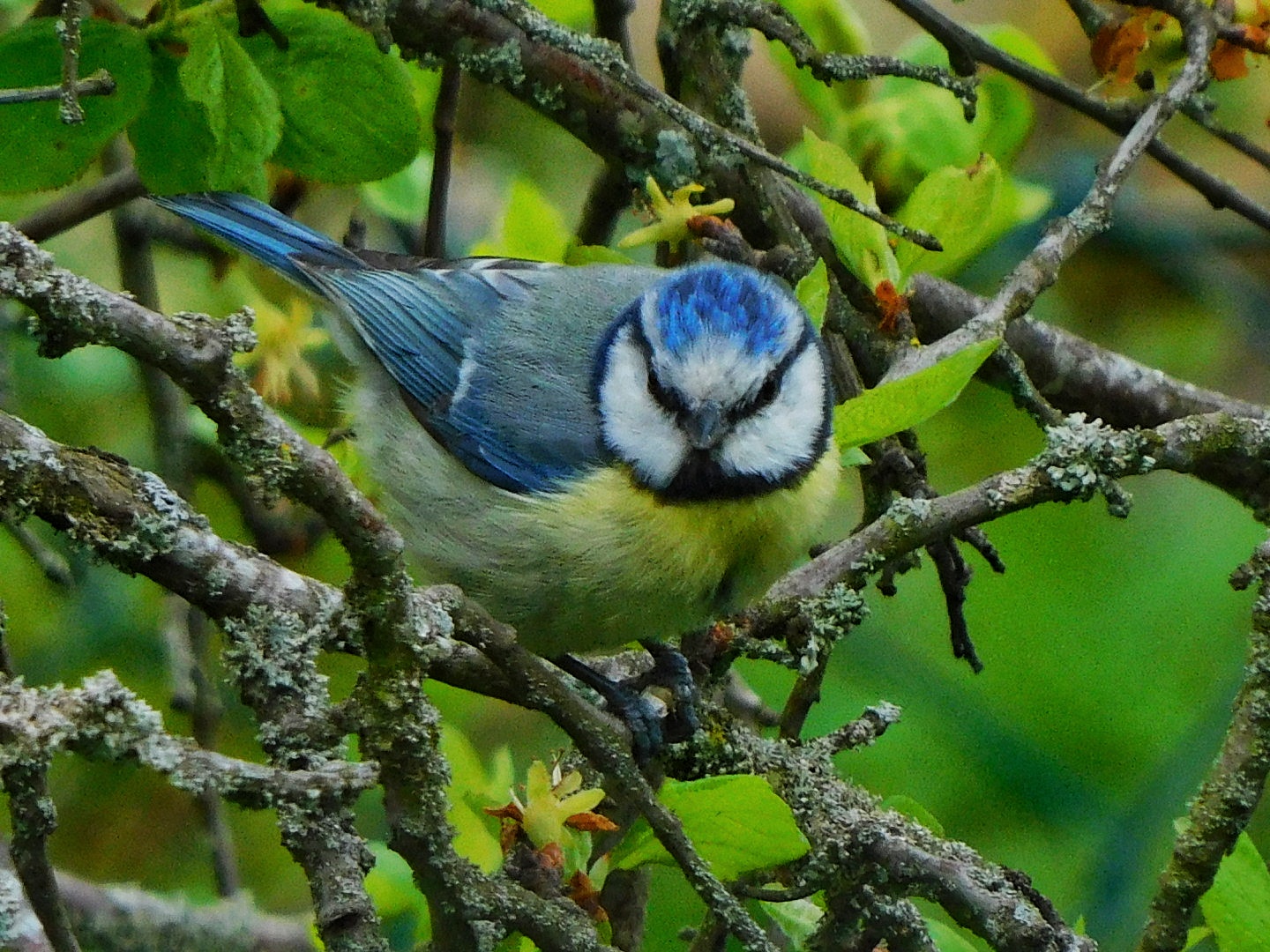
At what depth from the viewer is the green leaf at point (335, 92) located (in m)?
1.79

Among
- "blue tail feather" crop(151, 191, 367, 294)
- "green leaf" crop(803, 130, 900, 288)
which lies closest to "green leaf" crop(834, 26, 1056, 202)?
"green leaf" crop(803, 130, 900, 288)

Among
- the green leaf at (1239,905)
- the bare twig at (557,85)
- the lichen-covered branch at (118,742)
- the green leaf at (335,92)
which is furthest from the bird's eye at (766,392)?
the lichen-covered branch at (118,742)

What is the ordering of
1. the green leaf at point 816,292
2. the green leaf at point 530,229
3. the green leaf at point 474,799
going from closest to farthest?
the green leaf at point 474,799
the green leaf at point 816,292
the green leaf at point 530,229

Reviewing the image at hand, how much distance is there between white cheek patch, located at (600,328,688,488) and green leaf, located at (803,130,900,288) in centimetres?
34

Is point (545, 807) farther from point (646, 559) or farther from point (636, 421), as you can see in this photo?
point (636, 421)

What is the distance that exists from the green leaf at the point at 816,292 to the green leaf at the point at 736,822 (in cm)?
70

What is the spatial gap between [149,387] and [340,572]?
2.03ft

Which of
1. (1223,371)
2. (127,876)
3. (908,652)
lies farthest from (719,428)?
(1223,371)

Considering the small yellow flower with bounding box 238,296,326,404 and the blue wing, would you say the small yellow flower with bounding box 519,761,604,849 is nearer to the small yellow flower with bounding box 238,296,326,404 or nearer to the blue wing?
the blue wing

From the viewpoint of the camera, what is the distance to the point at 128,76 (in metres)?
1.73

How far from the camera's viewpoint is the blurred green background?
116 inches

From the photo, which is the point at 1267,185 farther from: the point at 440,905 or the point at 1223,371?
the point at 440,905

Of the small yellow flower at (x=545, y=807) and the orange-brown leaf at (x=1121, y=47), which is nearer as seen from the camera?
the small yellow flower at (x=545, y=807)

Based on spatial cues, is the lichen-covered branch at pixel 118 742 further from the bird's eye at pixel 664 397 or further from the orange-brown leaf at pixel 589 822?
the bird's eye at pixel 664 397
